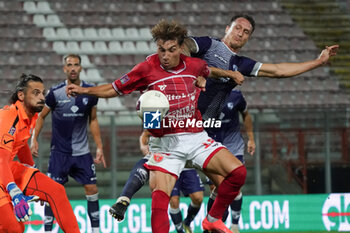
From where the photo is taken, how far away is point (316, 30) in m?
16.0

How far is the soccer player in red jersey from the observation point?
19.6ft

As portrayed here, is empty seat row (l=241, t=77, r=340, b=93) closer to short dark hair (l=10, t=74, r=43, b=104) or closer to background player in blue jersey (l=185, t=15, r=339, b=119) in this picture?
background player in blue jersey (l=185, t=15, r=339, b=119)

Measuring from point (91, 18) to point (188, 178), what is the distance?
7.00 meters

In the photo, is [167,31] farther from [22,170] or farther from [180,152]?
[22,170]

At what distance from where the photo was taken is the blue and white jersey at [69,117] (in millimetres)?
8992

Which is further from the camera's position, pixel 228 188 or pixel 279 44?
pixel 279 44

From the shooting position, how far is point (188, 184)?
362 inches

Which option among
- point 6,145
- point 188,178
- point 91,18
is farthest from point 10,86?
point 6,145

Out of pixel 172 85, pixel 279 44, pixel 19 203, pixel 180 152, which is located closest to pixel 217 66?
pixel 172 85

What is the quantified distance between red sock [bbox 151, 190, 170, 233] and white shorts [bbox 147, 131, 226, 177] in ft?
0.81

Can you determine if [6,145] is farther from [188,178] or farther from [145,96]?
[188,178]

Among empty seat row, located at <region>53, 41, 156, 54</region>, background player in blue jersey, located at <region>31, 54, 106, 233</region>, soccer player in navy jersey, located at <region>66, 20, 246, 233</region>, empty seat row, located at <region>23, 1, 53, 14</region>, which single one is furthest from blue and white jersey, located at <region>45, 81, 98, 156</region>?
empty seat row, located at <region>23, 1, 53, 14</region>

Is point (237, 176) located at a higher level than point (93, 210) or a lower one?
higher

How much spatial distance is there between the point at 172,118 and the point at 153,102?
0.93 feet
